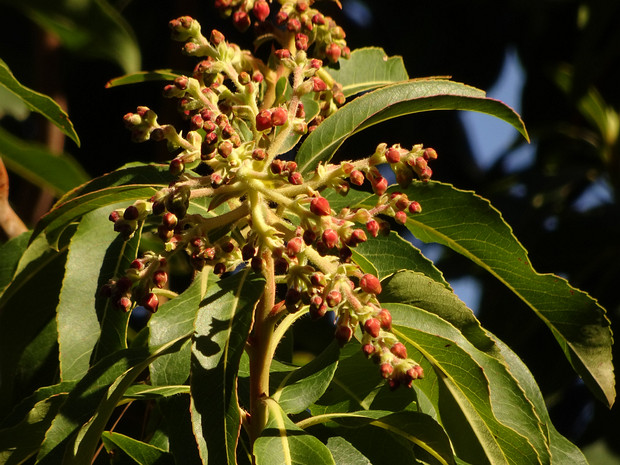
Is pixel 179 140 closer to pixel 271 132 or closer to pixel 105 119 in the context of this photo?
pixel 271 132

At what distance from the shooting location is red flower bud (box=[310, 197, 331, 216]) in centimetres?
112

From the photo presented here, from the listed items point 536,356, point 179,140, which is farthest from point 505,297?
point 179,140

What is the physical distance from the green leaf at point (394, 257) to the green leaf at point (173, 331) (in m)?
0.34

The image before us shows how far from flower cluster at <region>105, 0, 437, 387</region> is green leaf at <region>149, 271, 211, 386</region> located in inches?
2.4

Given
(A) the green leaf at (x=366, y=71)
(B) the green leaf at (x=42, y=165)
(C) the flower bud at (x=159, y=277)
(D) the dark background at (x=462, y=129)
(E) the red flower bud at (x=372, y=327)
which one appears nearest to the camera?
(E) the red flower bud at (x=372, y=327)

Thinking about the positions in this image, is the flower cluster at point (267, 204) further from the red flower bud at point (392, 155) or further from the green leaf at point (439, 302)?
the green leaf at point (439, 302)

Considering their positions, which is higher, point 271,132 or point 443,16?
point 443,16

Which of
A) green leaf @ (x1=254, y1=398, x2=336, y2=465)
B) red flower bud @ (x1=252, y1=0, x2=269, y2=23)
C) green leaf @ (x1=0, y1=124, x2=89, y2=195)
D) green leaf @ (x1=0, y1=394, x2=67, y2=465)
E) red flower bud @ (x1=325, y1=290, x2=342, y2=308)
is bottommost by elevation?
green leaf @ (x1=0, y1=394, x2=67, y2=465)

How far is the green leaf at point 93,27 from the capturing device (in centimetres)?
212

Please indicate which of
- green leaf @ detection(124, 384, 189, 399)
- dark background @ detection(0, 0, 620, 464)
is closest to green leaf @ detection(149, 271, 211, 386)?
green leaf @ detection(124, 384, 189, 399)

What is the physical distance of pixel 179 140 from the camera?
1.26 meters

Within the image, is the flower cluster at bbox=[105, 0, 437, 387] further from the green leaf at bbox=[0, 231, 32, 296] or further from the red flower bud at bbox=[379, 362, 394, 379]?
the green leaf at bbox=[0, 231, 32, 296]

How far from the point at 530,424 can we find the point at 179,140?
2.38 feet

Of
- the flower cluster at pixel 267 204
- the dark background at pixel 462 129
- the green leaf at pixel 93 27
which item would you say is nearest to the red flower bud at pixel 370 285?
the flower cluster at pixel 267 204
